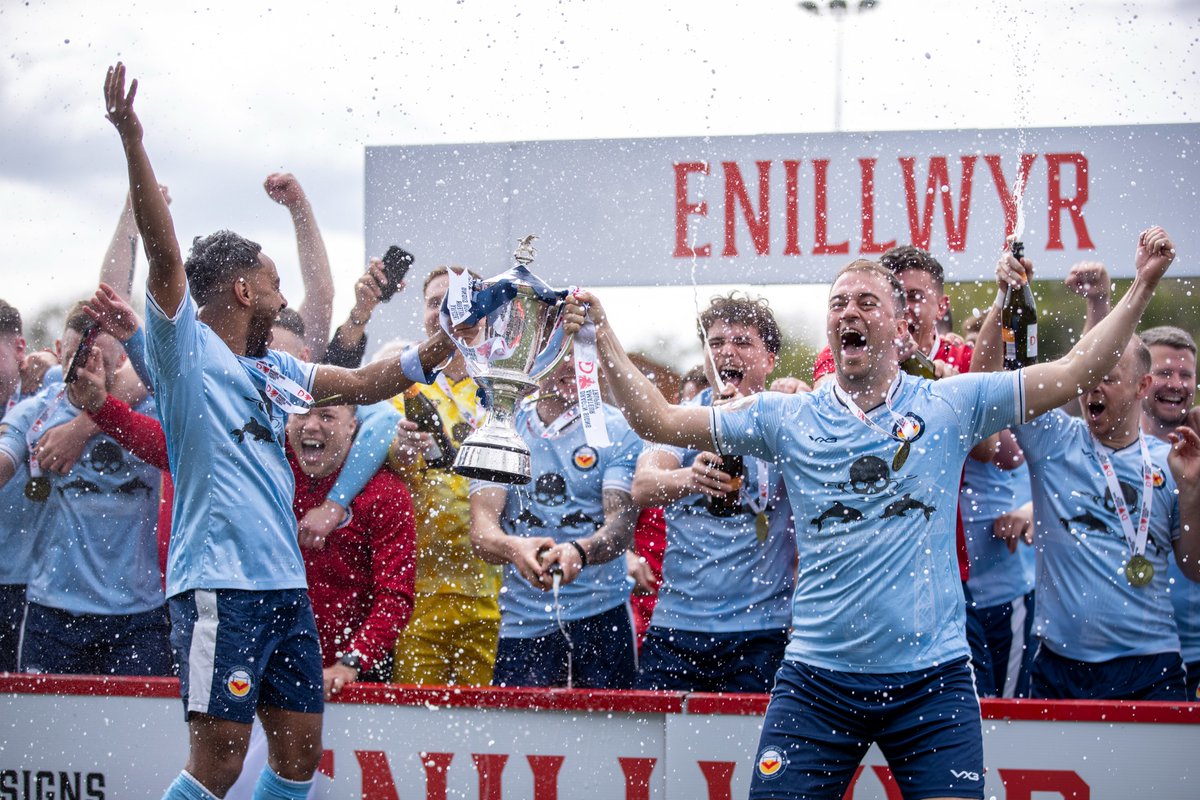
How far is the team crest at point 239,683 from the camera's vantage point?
3910 millimetres

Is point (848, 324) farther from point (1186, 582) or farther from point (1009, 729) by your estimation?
point (1186, 582)

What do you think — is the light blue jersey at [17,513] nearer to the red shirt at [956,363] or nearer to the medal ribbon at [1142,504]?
the red shirt at [956,363]

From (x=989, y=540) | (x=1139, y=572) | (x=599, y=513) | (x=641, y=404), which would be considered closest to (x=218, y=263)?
(x=641, y=404)

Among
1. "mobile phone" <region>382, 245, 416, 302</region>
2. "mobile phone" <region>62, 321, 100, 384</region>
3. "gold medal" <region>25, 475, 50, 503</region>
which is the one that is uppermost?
"mobile phone" <region>382, 245, 416, 302</region>

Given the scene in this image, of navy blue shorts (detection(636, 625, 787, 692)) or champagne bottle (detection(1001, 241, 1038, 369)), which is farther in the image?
navy blue shorts (detection(636, 625, 787, 692))

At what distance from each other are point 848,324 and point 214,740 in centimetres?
225

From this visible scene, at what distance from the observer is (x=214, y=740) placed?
12.8 ft

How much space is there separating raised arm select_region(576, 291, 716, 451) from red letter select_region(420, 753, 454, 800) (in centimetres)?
150

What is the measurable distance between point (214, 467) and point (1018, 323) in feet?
9.22

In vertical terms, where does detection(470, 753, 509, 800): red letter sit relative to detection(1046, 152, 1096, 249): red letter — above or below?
below

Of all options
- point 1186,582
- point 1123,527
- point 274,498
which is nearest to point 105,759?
point 274,498

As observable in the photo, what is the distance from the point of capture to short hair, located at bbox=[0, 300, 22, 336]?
6.37 meters

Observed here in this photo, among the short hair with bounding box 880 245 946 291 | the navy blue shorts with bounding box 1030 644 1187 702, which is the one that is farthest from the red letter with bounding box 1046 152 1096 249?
the navy blue shorts with bounding box 1030 644 1187 702

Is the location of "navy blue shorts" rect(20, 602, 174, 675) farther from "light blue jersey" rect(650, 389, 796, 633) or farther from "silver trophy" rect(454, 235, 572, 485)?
"silver trophy" rect(454, 235, 572, 485)
